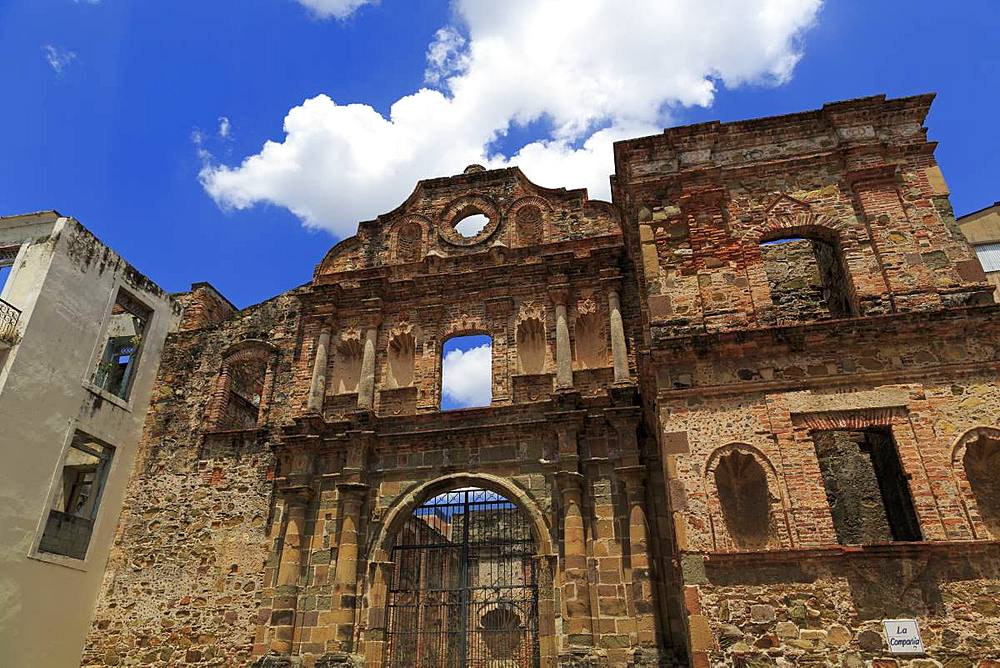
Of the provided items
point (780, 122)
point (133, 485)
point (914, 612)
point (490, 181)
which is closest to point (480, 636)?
point (133, 485)

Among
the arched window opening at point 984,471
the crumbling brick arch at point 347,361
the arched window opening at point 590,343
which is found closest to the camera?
the arched window opening at point 984,471

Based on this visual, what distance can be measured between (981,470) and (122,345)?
15018 millimetres

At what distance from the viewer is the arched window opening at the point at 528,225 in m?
13.8

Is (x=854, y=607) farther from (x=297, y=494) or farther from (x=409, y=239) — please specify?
(x=409, y=239)

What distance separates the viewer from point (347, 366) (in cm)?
1348

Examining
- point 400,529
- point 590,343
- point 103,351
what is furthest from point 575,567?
point 103,351

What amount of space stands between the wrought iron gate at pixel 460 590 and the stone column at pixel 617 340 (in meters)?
Answer: 2.86

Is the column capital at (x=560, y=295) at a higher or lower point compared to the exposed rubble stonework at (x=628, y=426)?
higher

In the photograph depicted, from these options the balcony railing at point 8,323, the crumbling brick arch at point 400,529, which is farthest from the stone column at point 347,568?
the balcony railing at point 8,323

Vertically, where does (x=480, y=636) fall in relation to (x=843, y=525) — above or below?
below

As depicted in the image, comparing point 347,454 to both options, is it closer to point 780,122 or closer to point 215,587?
point 215,587

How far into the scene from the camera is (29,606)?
36.5ft

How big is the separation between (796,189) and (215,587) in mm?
11289

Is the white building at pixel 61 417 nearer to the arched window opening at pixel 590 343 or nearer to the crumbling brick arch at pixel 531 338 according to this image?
the crumbling brick arch at pixel 531 338
